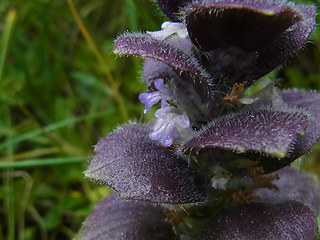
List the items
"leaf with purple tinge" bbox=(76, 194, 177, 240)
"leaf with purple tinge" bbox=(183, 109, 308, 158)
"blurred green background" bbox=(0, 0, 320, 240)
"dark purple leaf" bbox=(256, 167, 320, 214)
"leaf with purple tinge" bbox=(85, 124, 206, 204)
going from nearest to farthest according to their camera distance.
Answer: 1. "leaf with purple tinge" bbox=(183, 109, 308, 158)
2. "leaf with purple tinge" bbox=(85, 124, 206, 204)
3. "leaf with purple tinge" bbox=(76, 194, 177, 240)
4. "dark purple leaf" bbox=(256, 167, 320, 214)
5. "blurred green background" bbox=(0, 0, 320, 240)

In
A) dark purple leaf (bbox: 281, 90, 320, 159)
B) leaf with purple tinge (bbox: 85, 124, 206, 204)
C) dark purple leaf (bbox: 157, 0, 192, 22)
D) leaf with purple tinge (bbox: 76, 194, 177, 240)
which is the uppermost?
dark purple leaf (bbox: 157, 0, 192, 22)

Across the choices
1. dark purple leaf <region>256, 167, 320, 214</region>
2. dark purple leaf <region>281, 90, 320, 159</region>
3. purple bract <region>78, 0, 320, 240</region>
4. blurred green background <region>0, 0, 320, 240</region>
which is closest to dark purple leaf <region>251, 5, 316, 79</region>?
purple bract <region>78, 0, 320, 240</region>

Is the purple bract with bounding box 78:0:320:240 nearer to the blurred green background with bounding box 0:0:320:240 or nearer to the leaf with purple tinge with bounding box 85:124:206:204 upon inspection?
the leaf with purple tinge with bounding box 85:124:206:204

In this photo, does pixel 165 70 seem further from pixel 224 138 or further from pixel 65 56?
pixel 65 56

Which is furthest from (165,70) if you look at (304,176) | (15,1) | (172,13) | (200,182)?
(15,1)

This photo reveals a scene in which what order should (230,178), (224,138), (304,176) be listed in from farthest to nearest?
(304,176) < (230,178) < (224,138)

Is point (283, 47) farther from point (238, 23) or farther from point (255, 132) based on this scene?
point (255, 132)

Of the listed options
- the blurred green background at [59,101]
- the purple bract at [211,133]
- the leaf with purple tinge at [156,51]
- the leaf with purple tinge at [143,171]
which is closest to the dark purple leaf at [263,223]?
the purple bract at [211,133]
